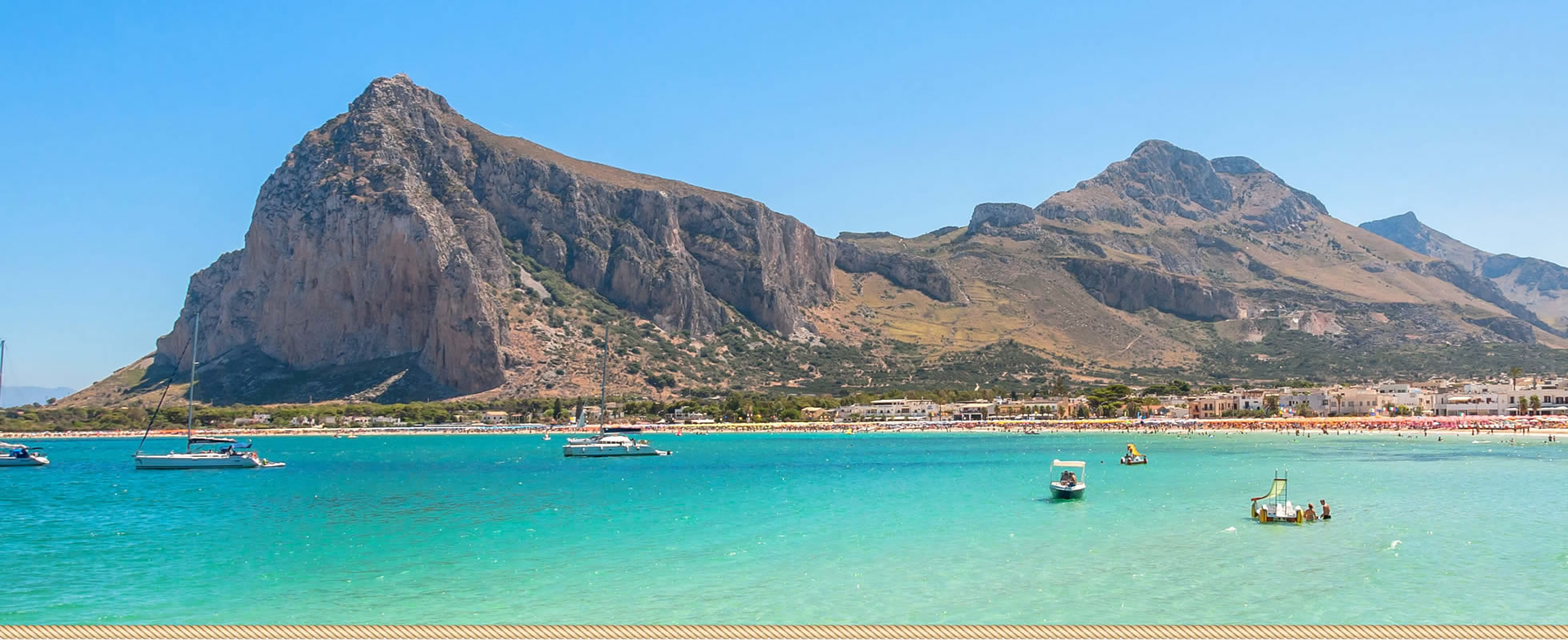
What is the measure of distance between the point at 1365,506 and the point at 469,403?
123 meters

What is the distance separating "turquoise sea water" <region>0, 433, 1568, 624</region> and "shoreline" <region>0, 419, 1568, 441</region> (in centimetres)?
5200

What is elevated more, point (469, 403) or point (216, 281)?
point (216, 281)

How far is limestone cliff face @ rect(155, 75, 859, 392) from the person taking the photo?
157m

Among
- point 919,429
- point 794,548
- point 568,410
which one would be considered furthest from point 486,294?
point 794,548

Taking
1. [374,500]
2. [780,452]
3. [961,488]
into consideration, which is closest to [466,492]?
[374,500]

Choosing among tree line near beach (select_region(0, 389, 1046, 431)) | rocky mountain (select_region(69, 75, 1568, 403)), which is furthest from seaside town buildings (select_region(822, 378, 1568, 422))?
rocky mountain (select_region(69, 75, 1568, 403))

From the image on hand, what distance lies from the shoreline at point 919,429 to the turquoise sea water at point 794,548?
52003mm

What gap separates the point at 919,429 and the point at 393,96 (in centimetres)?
9527

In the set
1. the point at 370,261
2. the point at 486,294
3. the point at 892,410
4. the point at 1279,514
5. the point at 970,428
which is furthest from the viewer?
the point at 370,261

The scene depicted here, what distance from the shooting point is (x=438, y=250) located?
6166 inches

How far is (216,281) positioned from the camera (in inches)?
7249

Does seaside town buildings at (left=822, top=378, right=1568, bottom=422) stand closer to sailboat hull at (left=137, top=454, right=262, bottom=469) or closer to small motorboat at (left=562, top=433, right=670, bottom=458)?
small motorboat at (left=562, top=433, right=670, bottom=458)

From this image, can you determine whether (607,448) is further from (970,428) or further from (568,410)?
(970,428)

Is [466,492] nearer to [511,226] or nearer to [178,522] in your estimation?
[178,522]
